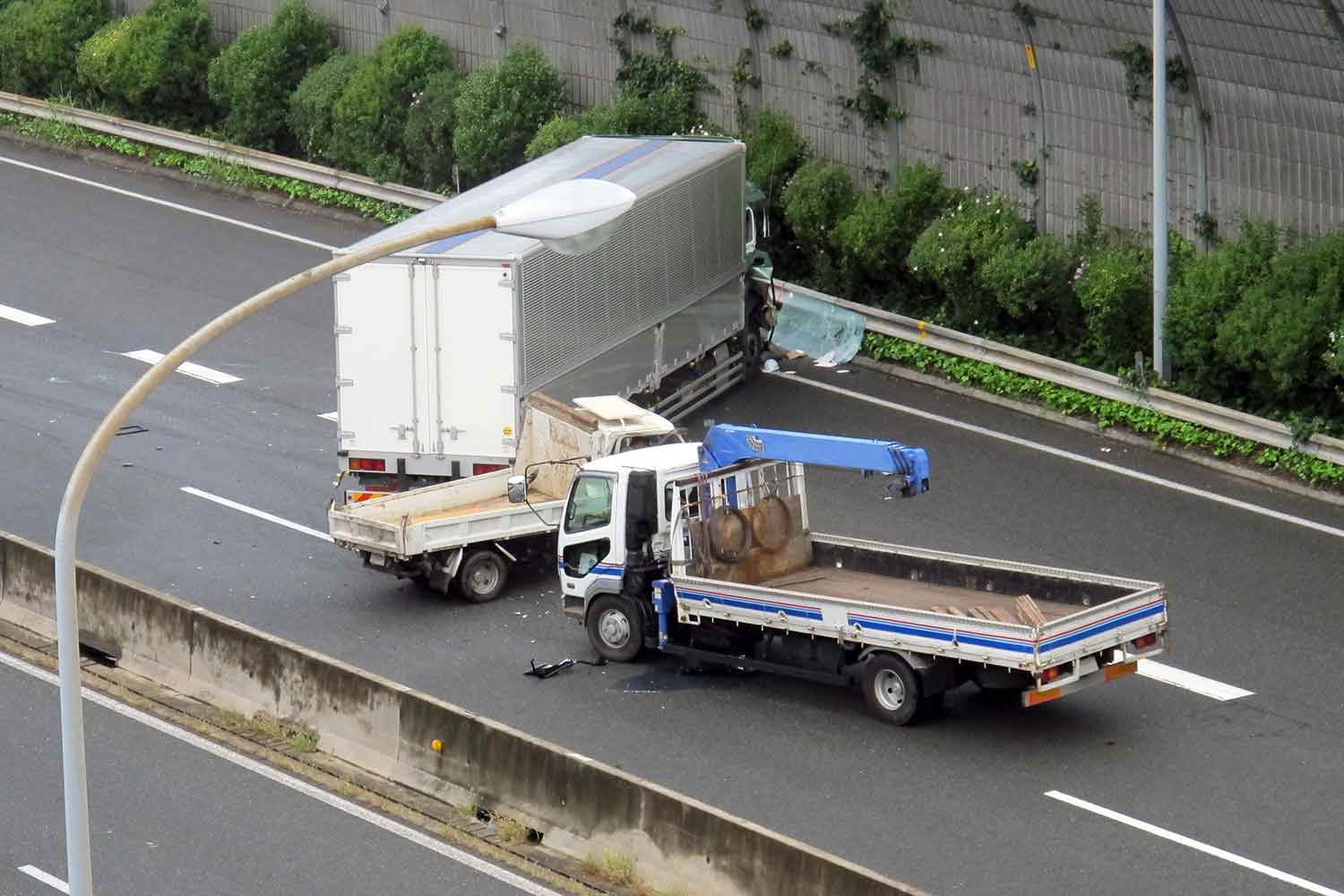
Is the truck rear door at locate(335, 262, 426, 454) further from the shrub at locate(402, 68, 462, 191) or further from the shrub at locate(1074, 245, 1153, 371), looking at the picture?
the shrub at locate(402, 68, 462, 191)

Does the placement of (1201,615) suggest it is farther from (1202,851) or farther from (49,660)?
(49,660)

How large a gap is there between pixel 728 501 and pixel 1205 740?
4.86 meters

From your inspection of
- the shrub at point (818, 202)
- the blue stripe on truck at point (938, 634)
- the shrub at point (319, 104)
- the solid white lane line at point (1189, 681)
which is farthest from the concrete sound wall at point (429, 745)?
the shrub at point (319, 104)

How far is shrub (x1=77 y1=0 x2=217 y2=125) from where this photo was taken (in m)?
39.2

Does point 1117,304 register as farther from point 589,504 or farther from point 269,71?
point 269,71

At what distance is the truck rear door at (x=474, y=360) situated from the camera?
22234 mm

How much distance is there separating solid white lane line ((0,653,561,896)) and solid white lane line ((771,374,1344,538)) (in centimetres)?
1079

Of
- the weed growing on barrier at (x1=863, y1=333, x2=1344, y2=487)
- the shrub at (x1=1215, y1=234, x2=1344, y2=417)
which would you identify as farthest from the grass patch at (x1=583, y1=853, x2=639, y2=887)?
the shrub at (x1=1215, y1=234, x2=1344, y2=417)

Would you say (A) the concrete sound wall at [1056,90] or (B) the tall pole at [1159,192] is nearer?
(B) the tall pole at [1159,192]

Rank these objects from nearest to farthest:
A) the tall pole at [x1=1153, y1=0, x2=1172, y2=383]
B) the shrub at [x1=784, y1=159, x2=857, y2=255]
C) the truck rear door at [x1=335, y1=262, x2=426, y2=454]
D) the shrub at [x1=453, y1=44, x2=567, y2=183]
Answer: the truck rear door at [x1=335, y1=262, x2=426, y2=454], the tall pole at [x1=1153, y1=0, x2=1172, y2=383], the shrub at [x1=784, y1=159, x2=857, y2=255], the shrub at [x1=453, y1=44, x2=567, y2=183]

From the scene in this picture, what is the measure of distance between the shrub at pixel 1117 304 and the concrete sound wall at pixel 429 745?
1223 cm

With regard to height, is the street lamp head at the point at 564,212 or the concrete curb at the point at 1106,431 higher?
the street lamp head at the point at 564,212

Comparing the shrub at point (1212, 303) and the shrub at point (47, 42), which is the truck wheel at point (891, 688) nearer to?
the shrub at point (1212, 303)

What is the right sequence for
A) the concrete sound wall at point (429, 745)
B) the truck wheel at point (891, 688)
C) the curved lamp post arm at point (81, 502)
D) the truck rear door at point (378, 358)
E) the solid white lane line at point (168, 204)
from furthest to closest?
the solid white lane line at point (168, 204), the truck rear door at point (378, 358), the truck wheel at point (891, 688), the concrete sound wall at point (429, 745), the curved lamp post arm at point (81, 502)
